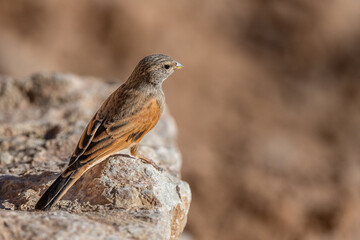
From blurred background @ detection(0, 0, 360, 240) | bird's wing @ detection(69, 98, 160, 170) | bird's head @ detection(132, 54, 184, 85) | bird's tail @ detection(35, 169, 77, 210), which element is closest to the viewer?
bird's tail @ detection(35, 169, 77, 210)

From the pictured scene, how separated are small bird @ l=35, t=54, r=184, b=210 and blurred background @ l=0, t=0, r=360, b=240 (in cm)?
469

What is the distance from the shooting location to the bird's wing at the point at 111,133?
3.69m

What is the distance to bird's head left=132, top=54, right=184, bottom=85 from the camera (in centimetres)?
455

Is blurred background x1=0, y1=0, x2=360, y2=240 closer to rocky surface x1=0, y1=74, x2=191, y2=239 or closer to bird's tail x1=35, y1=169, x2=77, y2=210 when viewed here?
rocky surface x1=0, y1=74, x2=191, y2=239

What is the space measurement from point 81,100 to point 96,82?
2.20 ft

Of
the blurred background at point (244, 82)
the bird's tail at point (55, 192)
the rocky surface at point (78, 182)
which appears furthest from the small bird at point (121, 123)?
the blurred background at point (244, 82)

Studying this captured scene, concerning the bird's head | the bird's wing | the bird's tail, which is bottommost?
the bird's tail

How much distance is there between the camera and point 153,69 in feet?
15.1

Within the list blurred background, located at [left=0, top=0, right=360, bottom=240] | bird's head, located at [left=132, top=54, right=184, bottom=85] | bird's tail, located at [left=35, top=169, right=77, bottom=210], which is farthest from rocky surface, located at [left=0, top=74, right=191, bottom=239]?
blurred background, located at [left=0, top=0, right=360, bottom=240]

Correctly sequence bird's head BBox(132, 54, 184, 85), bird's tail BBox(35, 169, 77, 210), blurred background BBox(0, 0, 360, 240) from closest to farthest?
bird's tail BBox(35, 169, 77, 210), bird's head BBox(132, 54, 184, 85), blurred background BBox(0, 0, 360, 240)

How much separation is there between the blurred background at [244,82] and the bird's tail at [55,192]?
549 centimetres

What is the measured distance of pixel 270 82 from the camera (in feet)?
40.9

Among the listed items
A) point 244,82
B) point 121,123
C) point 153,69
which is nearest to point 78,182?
point 121,123

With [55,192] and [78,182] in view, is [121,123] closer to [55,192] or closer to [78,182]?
[78,182]
